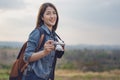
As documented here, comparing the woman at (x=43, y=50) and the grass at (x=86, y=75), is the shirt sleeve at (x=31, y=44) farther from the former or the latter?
the grass at (x=86, y=75)

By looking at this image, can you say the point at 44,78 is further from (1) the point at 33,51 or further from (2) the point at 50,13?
(2) the point at 50,13

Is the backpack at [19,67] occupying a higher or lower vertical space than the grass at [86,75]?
higher

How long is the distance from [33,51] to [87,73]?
11.3 metres

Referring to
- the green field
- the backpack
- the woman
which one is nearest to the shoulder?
the woman

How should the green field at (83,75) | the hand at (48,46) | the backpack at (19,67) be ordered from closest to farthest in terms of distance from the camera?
1. the hand at (48,46)
2. the backpack at (19,67)
3. the green field at (83,75)

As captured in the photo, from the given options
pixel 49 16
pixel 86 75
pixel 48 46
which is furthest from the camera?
pixel 86 75

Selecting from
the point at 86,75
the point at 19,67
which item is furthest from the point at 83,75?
the point at 19,67

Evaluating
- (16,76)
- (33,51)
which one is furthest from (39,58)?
(16,76)

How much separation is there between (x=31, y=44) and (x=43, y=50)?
17 centimetres

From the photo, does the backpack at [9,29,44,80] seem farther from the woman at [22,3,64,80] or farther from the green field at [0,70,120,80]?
the green field at [0,70,120,80]

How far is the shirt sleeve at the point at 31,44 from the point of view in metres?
4.17

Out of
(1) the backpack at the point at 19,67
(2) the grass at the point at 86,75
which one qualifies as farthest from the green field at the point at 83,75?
(1) the backpack at the point at 19,67

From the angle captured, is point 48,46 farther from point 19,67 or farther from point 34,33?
point 19,67

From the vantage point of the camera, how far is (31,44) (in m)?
4.18
